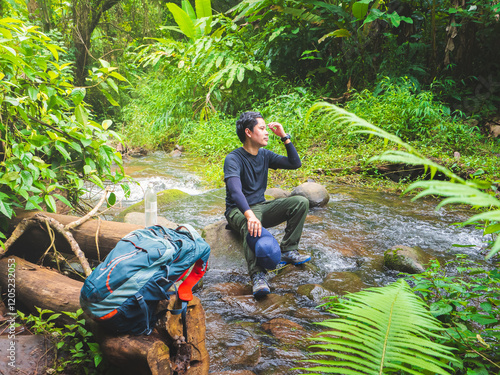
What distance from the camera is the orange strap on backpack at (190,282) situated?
74.2 inches

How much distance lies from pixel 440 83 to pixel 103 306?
8.22m

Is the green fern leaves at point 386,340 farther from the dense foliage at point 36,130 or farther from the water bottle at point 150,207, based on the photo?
the water bottle at point 150,207

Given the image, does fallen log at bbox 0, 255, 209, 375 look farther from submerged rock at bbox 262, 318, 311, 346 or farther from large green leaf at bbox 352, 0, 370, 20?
large green leaf at bbox 352, 0, 370, 20

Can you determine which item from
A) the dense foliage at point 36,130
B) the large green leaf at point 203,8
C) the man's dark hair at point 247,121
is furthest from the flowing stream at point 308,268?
the large green leaf at point 203,8

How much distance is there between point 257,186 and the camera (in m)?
3.31

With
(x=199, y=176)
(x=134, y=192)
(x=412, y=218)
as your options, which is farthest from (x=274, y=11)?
(x=412, y=218)

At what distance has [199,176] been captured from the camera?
23.6ft

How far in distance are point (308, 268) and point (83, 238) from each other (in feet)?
6.47

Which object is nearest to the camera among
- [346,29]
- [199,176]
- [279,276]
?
[279,276]

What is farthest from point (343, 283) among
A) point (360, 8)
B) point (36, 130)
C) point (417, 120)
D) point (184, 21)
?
point (184, 21)

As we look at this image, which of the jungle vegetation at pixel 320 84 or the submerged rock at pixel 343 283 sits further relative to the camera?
the jungle vegetation at pixel 320 84

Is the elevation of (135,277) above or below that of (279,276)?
above

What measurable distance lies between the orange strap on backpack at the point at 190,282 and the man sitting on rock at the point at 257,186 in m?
0.92

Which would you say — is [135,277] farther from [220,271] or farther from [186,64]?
[186,64]
